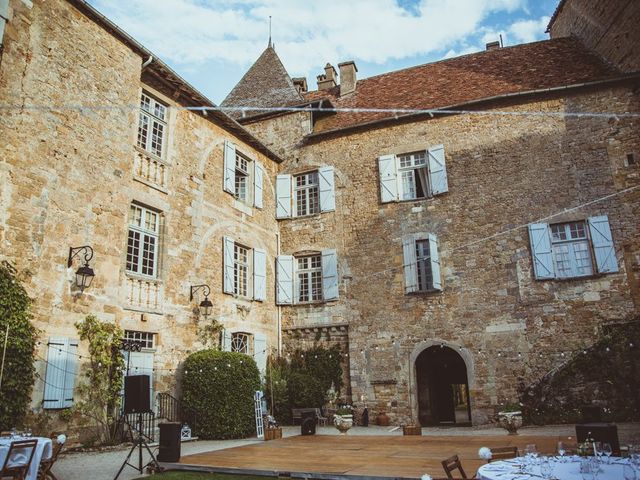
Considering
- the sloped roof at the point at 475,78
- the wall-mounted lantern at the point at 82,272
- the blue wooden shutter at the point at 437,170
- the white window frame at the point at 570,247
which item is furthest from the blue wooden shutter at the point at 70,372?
the white window frame at the point at 570,247

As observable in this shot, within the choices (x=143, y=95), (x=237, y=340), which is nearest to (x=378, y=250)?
(x=237, y=340)

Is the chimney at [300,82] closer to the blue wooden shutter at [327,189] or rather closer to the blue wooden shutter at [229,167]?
the blue wooden shutter at [327,189]

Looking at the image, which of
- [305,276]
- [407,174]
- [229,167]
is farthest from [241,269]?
[407,174]

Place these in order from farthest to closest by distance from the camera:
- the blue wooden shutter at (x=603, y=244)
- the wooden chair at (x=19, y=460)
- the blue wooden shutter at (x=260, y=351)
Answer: the blue wooden shutter at (x=260, y=351), the blue wooden shutter at (x=603, y=244), the wooden chair at (x=19, y=460)

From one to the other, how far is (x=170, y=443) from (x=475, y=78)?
1338 cm

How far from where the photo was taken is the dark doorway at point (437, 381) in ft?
45.7

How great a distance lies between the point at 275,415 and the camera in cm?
1327

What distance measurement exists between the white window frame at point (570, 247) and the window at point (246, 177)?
8181 mm

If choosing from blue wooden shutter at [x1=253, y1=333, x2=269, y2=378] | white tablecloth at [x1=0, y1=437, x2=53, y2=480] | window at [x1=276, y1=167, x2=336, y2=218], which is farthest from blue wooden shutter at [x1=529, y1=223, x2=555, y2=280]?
white tablecloth at [x1=0, y1=437, x2=53, y2=480]

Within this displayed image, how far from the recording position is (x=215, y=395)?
10.3 m

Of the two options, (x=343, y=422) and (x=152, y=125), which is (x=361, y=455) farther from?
(x=152, y=125)

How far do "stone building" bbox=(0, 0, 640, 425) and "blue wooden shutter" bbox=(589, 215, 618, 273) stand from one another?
3 cm

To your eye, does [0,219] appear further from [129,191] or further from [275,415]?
[275,415]

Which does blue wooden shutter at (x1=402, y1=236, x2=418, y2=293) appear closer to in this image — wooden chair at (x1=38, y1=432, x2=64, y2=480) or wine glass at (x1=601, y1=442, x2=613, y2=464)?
wooden chair at (x1=38, y1=432, x2=64, y2=480)
